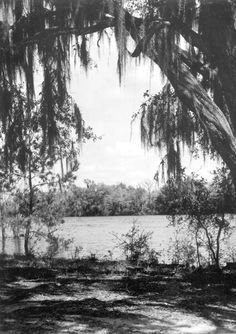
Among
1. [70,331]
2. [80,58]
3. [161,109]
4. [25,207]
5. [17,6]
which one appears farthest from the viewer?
[25,207]

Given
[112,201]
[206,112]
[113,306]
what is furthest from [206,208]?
[112,201]

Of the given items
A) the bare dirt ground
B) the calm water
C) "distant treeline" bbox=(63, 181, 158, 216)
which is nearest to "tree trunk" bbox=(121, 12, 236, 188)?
the bare dirt ground

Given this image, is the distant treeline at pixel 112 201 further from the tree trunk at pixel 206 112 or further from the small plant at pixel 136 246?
the tree trunk at pixel 206 112

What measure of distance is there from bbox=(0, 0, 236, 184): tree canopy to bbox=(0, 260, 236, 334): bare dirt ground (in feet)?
6.29

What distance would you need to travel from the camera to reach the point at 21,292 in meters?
7.17

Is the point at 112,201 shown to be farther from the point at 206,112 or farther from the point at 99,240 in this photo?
the point at 206,112

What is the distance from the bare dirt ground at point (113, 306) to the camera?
16.6 ft

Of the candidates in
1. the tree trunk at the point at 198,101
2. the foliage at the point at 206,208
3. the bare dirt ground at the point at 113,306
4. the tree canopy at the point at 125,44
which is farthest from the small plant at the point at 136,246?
the tree trunk at the point at 198,101

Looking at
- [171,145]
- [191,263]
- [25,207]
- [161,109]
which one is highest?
[161,109]

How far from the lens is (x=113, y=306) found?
617cm

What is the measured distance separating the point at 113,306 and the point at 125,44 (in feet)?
11.0

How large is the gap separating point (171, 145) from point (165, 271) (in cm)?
376

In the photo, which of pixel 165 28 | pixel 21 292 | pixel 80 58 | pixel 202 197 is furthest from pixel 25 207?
pixel 165 28

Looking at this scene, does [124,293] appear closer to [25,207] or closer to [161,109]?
[161,109]
